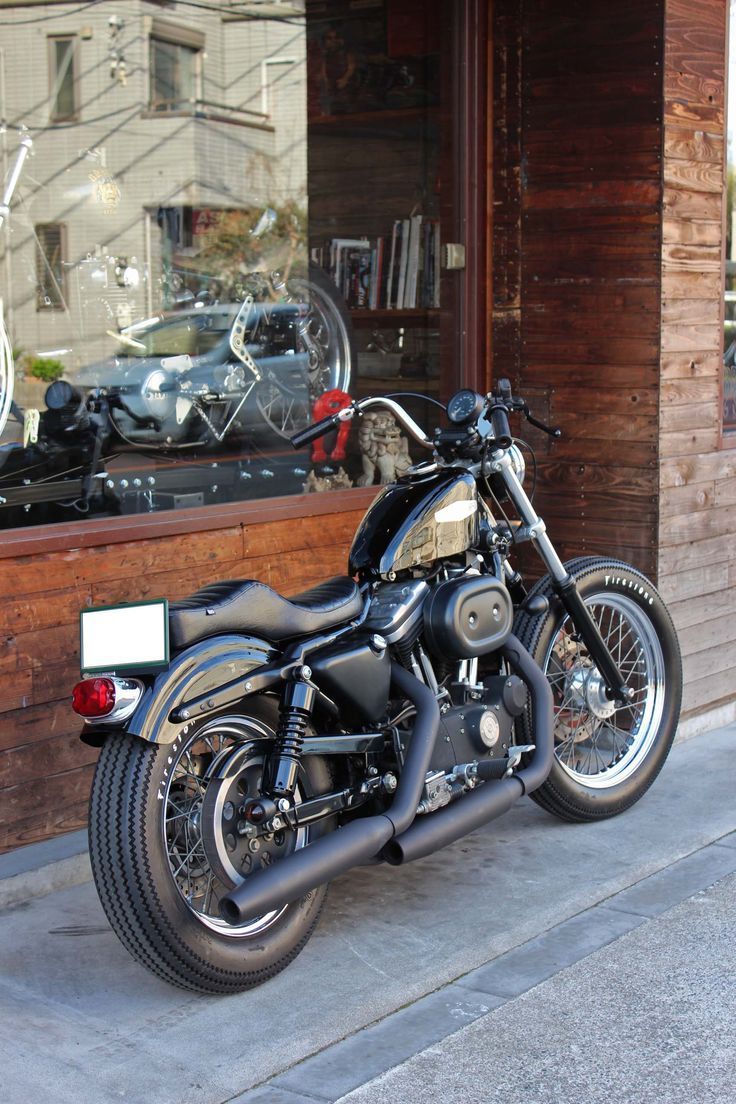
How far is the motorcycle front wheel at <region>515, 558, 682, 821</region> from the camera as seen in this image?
4.43 metres

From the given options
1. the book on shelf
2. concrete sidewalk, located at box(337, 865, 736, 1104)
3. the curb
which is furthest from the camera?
the book on shelf

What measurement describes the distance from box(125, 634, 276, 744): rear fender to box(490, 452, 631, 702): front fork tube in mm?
1036

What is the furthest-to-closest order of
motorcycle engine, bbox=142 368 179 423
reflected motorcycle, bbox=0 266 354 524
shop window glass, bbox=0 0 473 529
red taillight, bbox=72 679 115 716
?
motorcycle engine, bbox=142 368 179 423, shop window glass, bbox=0 0 473 529, reflected motorcycle, bbox=0 266 354 524, red taillight, bbox=72 679 115 716

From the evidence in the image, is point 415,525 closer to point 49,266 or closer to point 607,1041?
point 607,1041

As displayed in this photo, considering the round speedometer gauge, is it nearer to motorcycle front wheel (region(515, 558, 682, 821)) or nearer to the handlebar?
the handlebar

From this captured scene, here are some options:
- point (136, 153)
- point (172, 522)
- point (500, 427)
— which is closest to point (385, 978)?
point (500, 427)

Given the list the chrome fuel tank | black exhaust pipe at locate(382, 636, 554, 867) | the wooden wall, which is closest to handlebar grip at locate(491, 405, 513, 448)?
the chrome fuel tank

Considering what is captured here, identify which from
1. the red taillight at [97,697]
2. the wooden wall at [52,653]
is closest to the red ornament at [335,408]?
the wooden wall at [52,653]

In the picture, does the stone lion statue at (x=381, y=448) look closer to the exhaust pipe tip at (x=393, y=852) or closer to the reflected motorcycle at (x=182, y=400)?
the reflected motorcycle at (x=182, y=400)

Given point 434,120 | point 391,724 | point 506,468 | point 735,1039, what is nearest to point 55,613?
point 391,724

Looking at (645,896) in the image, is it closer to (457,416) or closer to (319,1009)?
(319,1009)

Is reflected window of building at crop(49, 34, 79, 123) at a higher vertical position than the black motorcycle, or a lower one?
higher

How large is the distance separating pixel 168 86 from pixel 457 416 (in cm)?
215

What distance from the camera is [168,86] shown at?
5.41 metres
